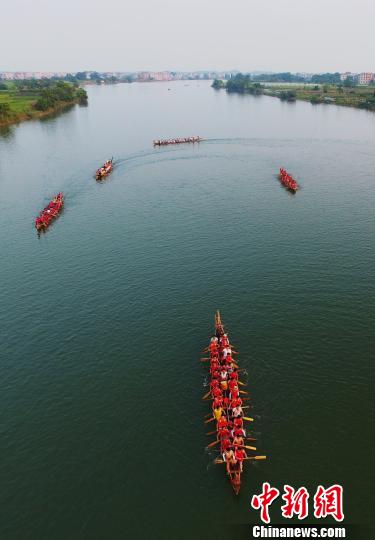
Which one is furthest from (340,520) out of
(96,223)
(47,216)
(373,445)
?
(47,216)

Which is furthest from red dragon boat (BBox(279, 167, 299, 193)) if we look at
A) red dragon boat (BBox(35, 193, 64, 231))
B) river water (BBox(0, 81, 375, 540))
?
red dragon boat (BBox(35, 193, 64, 231))

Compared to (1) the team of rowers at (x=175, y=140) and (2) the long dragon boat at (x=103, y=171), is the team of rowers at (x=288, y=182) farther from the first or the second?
(1) the team of rowers at (x=175, y=140)

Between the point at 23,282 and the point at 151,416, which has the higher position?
the point at 23,282

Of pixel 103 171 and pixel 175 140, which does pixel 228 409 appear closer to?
pixel 103 171

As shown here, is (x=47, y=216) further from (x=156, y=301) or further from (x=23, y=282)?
(x=156, y=301)

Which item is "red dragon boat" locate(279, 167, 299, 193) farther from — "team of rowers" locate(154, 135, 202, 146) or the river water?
"team of rowers" locate(154, 135, 202, 146)

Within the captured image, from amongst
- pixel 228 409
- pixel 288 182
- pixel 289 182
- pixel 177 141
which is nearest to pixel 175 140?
pixel 177 141

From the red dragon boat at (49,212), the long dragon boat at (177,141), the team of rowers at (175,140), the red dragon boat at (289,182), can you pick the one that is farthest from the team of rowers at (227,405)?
the long dragon boat at (177,141)
